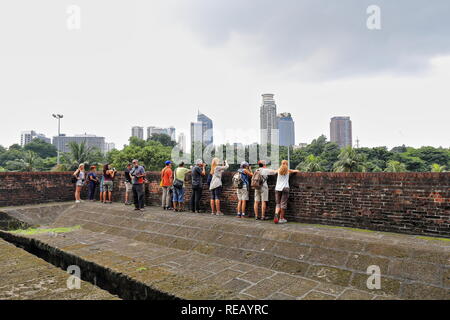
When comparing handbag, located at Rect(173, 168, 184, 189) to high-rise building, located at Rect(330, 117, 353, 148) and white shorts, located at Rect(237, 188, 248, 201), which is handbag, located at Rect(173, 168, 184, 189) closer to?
white shorts, located at Rect(237, 188, 248, 201)

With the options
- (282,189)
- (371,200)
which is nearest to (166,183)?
(282,189)

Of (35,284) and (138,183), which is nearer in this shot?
(35,284)

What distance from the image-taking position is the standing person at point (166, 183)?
8641 millimetres

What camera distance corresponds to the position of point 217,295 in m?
2.52

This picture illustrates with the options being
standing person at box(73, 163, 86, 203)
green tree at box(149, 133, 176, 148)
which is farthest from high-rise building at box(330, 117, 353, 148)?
standing person at box(73, 163, 86, 203)

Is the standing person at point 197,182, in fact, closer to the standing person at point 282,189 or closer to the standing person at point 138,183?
the standing person at point 138,183

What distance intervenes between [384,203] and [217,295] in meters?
4.25

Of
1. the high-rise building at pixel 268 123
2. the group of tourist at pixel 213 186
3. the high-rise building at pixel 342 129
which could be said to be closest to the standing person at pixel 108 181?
the group of tourist at pixel 213 186

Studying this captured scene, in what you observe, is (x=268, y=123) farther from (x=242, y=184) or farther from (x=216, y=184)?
(x=242, y=184)

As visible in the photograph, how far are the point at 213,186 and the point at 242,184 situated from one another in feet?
3.03

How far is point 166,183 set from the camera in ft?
28.5

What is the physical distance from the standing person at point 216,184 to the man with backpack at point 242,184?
63cm
